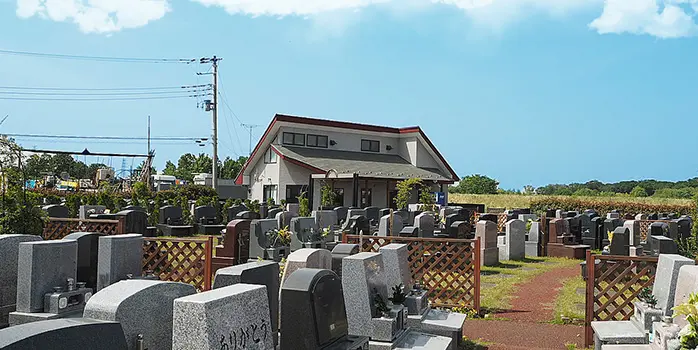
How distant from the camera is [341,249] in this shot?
900 cm

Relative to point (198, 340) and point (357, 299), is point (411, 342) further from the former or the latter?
point (198, 340)

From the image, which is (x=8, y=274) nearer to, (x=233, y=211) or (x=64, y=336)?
(x=64, y=336)

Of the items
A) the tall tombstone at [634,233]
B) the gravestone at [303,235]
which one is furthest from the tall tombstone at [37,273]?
the tall tombstone at [634,233]

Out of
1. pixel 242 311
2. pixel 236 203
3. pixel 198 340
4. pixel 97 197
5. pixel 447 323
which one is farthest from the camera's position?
pixel 236 203

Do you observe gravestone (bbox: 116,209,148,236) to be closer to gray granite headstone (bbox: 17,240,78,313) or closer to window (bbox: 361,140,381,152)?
gray granite headstone (bbox: 17,240,78,313)

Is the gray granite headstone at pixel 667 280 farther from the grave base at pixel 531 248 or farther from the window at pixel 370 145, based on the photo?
the window at pixel 370 145

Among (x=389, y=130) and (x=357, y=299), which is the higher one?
(x=389, y=130)

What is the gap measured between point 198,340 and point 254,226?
11164 mm

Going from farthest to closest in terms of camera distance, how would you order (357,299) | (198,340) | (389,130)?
(389,130), (357,299), (198,340)

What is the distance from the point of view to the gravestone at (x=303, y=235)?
55.6 feet

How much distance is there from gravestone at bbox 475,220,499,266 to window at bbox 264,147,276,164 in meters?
22.2

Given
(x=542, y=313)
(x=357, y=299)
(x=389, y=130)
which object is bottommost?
(x=542, y=313)

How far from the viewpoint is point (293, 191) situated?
37688mm

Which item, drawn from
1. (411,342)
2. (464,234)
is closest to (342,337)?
(411,342)
